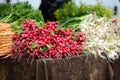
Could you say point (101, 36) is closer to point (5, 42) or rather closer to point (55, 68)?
point (55, 68)

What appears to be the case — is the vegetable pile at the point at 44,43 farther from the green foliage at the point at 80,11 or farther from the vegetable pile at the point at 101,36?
the green foliage at the point at 80,11

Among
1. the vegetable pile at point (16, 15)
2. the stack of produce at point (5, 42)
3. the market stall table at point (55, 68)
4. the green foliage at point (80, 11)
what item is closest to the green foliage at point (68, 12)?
the green foliage at point (80, 11)

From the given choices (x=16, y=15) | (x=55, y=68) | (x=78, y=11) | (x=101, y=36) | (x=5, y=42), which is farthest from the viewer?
(x=78, y=11)

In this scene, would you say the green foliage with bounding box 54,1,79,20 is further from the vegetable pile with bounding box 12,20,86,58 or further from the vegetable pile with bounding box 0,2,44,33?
the vegetable pile with bounding box 12,20,86,58

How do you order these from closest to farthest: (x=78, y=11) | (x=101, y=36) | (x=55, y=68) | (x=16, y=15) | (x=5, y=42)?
(x=55, y=68) < (x=5, y=42) < (x=101, y=36) < (x=16, y=15) < (x=78, y=11)

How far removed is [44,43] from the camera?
331 cm

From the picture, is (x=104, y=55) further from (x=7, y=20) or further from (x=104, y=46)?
(x=7, y=20)

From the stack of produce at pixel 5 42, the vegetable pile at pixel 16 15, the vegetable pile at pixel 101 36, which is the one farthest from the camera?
the vegetable pile at pixel 16 15

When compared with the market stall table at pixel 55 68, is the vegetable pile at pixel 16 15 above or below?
above

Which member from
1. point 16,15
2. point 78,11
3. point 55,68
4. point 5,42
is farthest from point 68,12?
point 55,68

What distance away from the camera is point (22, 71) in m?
3.32

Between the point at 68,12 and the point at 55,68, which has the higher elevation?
the point at 68,12

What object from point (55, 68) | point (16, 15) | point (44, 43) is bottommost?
point (55, 68)

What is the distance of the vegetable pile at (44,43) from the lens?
3303 mm
